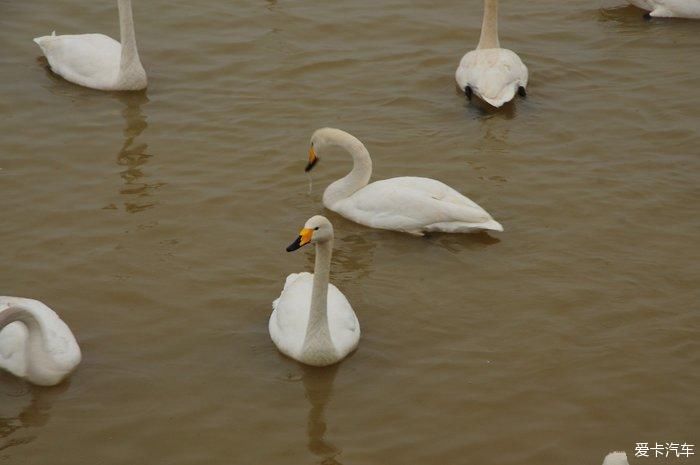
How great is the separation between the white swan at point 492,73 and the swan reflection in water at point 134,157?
329cm

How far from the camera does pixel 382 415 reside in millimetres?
7754

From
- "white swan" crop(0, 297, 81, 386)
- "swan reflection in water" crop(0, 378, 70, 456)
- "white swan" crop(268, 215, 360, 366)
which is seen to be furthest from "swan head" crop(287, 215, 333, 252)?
"swan reflection in water" crop(0, 378, 70, 456)

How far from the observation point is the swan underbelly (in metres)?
8.27

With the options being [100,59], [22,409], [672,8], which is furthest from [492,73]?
[22,409]

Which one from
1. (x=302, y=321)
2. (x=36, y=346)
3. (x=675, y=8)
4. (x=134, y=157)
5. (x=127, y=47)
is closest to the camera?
(x=36, y=346)

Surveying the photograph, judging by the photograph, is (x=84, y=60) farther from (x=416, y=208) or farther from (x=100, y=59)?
(x=416, y=208)

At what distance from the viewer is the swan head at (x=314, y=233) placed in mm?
8047

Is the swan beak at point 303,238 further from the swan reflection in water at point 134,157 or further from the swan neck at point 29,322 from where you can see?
the swan reflection in water at point 134,157

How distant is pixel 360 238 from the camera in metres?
10.1

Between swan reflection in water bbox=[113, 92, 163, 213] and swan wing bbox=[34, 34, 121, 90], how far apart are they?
0.90 ft

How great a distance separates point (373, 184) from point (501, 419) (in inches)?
123

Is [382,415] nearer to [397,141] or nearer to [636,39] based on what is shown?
[397,141]

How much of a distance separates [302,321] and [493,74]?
471 centimetres

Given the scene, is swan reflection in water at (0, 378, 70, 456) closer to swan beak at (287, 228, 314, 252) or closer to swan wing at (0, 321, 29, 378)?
swan wing at (0, 321, 29, 378)
